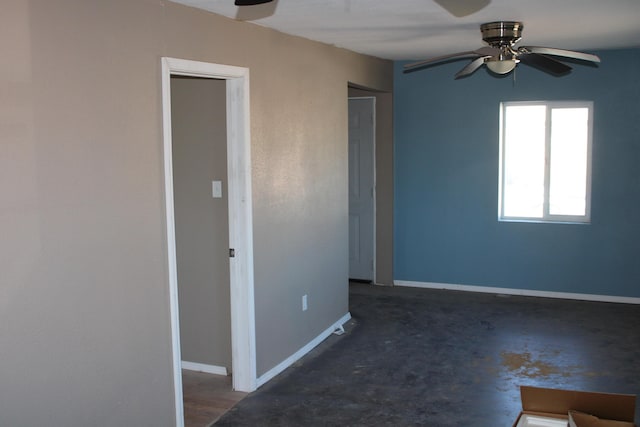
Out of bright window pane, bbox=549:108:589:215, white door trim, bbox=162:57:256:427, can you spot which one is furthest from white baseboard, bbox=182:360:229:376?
bright window pane, bbox=549:108:589:215

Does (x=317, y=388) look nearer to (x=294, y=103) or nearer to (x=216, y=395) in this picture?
(x=216, y=395)

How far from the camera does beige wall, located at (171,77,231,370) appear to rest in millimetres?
4207

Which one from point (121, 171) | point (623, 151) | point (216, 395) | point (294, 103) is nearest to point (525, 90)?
point (623, 151)

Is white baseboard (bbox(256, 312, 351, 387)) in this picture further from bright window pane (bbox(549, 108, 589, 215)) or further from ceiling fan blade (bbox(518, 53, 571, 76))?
ceiling fan blade (bbox(518, 53, 571, 76))

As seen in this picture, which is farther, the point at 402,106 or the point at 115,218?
the point at 402,106

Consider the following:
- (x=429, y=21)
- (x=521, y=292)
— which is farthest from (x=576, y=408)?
(x=521, y=292)

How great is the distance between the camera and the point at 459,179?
6465 mm

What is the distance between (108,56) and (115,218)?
697mm

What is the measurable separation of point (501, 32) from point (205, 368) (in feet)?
9.67

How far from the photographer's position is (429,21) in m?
3.98

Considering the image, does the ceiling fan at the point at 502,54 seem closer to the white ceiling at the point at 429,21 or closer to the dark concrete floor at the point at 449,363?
the white ceiling at the point at 429,21

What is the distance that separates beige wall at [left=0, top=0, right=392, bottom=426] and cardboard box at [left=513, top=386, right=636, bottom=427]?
176cm

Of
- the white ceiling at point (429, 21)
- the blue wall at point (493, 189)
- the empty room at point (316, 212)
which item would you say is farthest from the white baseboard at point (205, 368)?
the blue wall at point (493, 189)

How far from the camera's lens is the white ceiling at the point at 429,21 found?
11.3ft
